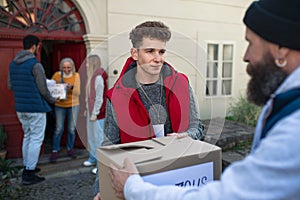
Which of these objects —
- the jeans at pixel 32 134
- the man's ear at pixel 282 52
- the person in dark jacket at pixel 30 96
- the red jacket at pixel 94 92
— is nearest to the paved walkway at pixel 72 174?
the person in dark jacket at pixel 30 96

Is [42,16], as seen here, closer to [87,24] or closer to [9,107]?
[87,24]

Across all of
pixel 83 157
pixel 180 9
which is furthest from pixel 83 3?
pixel 83 157

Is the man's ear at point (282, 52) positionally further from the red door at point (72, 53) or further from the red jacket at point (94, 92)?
the red door at point (72, 53)

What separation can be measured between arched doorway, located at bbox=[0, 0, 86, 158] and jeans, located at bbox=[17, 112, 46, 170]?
2.52 ft

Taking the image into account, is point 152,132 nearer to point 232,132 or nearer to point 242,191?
point 242,191

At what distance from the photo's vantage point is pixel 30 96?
11.2 feet

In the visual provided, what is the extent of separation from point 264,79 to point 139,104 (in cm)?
76

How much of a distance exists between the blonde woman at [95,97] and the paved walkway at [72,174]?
0.33 m

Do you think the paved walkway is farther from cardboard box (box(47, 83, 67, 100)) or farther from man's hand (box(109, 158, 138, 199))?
man's hand (box(109, 158, 138, 199))

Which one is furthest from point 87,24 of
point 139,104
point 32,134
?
point 139,104

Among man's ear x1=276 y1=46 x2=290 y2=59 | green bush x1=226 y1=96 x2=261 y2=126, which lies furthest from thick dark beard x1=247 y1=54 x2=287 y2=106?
green bush x1=226 y1=96 x2=261 y2=126

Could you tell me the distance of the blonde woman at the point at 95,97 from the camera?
315 centimetres

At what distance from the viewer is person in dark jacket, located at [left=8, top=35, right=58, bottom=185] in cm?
339

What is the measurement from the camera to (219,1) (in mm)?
5887
